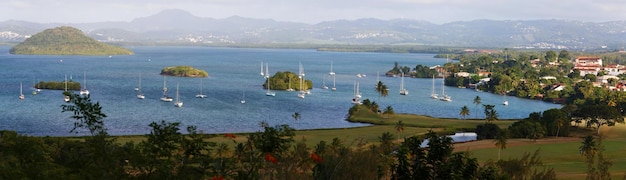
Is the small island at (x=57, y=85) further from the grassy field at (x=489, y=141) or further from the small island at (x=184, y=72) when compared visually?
the grassy field at (x=489, y=141)

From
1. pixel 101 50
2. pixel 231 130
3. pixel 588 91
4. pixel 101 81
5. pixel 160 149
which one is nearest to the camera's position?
pixel 160 149

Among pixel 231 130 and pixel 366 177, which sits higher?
pixel 366 177

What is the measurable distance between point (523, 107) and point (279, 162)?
6007 centimetres

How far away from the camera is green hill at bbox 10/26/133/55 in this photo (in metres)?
166

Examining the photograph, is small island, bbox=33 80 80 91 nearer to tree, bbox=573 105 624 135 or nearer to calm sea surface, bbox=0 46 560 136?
calm sea surface, bbox=0 46 560 136

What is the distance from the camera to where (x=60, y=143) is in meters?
22.1

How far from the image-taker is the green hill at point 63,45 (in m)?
166

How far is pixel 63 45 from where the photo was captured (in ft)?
561

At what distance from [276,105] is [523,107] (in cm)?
2642

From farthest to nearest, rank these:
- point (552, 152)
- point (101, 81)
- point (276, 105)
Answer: point (101, 81) → point (276, 105) → point (552, 152)

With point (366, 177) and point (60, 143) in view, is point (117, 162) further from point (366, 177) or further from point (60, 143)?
point (60, 143)

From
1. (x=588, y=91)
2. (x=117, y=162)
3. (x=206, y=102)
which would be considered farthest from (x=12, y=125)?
(x=588, y=91)

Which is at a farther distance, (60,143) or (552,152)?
(552,152)

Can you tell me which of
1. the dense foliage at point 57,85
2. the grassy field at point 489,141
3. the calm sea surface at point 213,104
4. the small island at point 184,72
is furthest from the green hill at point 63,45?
the grassy field at point 489,141
